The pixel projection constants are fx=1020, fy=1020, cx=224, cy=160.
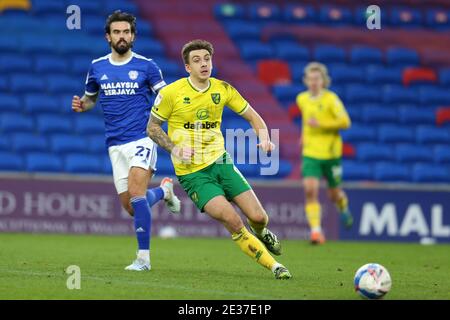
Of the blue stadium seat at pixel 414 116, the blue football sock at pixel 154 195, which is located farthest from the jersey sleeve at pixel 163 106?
the blue stadium seat at pixel 414 116

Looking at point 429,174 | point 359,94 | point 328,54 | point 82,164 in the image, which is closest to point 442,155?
point 429,174

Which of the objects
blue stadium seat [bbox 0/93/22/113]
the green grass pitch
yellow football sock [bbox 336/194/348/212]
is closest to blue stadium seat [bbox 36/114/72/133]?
blue stadium seat [bbox 0/93/22/113]

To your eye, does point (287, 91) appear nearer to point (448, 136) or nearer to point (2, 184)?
point (448, 136)

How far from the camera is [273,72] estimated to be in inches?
797

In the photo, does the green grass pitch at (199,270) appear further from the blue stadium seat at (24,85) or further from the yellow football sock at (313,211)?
the blue stadium seat at (24,85)

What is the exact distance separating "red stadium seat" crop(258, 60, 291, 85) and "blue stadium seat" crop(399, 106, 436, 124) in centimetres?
232

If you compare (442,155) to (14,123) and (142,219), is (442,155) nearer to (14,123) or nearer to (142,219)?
(14,123)

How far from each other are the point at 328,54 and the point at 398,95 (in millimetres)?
1647

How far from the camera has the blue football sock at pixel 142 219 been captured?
375 inches

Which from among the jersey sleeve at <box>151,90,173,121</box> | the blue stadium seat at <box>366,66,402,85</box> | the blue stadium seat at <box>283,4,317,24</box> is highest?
the blue stadium seat at <box>283,4,317,24</box>

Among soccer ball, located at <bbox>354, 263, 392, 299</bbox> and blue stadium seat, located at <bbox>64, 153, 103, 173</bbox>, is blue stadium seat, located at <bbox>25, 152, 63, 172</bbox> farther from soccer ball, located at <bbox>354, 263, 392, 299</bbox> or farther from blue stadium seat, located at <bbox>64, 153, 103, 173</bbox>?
soccer ball, located at <bbox>354, 263, 392, 299</bbox>

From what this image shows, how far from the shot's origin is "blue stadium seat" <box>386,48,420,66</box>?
21062 mm
